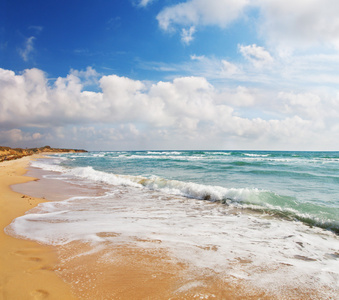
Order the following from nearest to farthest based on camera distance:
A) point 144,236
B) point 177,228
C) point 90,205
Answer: point 144,236, point 177,228, point 90,205

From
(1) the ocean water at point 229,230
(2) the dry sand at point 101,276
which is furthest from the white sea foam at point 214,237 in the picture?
(2) the dry sand at point 101,276

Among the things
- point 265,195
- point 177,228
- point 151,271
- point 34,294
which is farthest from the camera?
point 265,195

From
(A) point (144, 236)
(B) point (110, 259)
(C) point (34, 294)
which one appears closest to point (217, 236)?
(A) point (144, 236)

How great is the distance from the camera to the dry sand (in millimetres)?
2238

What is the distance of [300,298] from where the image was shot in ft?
7.70

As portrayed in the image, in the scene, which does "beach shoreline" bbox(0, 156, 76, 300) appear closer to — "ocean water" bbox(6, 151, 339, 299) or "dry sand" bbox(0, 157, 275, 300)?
"dry sand" bbox(0, 157, 275, 300)

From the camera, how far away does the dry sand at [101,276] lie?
224 cm

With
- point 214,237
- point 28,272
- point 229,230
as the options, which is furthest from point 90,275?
point 229,230

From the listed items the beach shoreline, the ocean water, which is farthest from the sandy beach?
the ocean water

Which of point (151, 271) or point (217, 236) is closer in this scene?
point (151, 271)

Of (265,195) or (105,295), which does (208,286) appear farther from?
(265,195)

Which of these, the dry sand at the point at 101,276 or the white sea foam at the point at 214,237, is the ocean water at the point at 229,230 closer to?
the white sea foam at the point at 214,237

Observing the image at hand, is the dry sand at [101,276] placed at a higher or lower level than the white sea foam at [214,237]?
higher

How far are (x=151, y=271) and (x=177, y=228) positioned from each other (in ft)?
6.64
